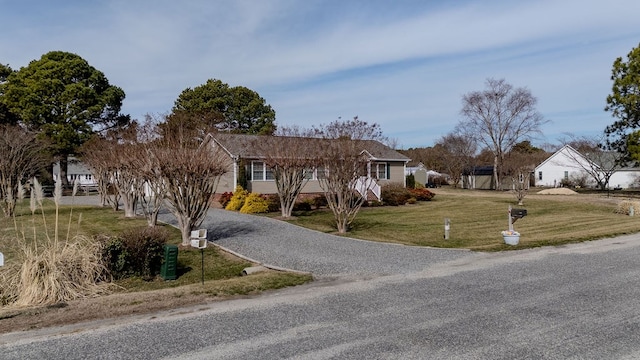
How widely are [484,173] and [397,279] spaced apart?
166 feet

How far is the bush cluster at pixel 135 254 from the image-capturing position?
9.37 meters

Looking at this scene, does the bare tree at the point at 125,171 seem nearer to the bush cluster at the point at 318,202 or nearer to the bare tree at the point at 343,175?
the bare tree at the point at 343,175

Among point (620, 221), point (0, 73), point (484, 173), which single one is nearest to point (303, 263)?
point (620, 221)

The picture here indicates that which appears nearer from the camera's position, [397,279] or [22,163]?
[397,279]

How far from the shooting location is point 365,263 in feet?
34.2

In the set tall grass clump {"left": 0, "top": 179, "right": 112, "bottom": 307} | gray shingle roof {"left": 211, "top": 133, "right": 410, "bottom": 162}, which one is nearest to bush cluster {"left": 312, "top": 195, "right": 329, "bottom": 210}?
gray shingle roof {"left": 211, "top": 133, "right": 410, "bottom": 162}

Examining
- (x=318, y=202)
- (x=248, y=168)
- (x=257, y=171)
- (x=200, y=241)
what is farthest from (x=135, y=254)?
(x=257, y=171)

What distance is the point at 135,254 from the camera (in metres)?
9.73

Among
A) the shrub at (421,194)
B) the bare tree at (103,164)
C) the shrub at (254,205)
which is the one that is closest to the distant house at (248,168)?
the shrub at (254,205)

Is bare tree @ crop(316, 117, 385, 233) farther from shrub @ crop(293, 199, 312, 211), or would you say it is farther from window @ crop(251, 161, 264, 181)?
window @ crop(251, 161, 264, 181)

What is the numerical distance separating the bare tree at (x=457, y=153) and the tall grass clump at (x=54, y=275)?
5343 centimetres

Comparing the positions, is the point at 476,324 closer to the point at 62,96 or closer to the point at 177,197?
the point at 177,197

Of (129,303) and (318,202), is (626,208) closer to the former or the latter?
(318,202)

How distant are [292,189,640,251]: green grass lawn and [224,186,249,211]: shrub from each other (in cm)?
345
